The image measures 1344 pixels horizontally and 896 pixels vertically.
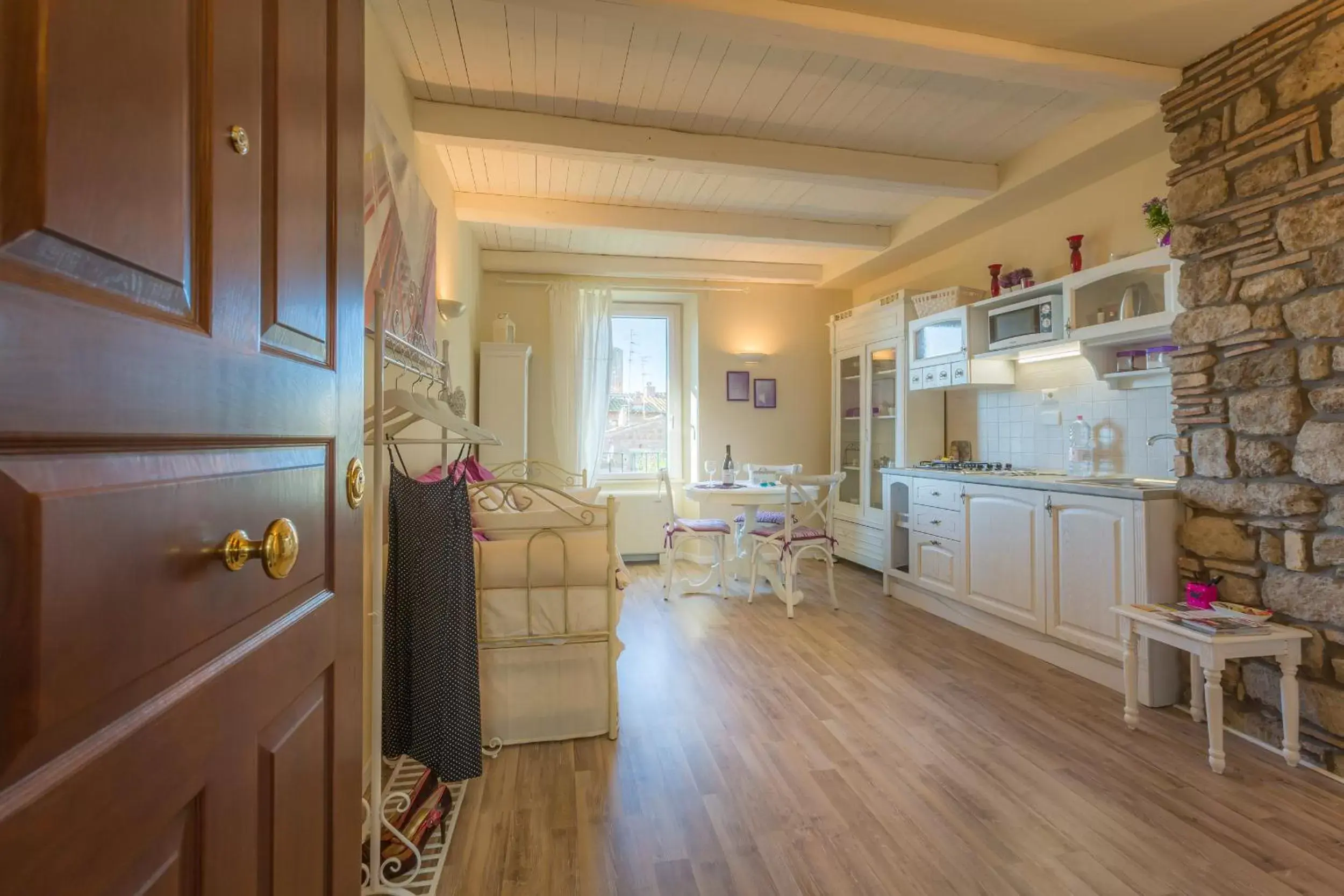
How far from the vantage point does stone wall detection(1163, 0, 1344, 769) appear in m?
2.00

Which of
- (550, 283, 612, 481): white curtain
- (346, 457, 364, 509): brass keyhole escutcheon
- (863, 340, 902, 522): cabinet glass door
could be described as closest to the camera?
Answer: (346, 457, 364, 509): brass keyhole escutcheon

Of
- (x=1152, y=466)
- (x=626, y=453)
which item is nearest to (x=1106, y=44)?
(x=1152, y=466)

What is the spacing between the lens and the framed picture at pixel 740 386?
560cm

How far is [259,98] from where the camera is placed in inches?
23.2

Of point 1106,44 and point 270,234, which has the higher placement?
point 1106,44

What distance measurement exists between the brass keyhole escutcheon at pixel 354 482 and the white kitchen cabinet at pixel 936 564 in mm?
Result: 3495

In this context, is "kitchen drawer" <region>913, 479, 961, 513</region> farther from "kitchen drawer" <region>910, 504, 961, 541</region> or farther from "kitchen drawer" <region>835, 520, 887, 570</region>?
"kitchen drawer" <region>835, 520, 887, 570</region>

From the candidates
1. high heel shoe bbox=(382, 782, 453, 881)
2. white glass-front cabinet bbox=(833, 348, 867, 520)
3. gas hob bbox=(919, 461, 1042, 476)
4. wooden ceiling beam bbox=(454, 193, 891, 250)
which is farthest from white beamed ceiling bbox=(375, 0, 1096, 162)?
high heel shoe bbox=(382, 782, 453, 881)

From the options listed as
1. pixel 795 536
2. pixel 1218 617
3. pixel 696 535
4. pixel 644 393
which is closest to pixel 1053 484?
pixel 1218 617

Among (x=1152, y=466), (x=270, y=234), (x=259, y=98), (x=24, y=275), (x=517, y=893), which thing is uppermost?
(x=259, y=98)

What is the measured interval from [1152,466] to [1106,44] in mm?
1954

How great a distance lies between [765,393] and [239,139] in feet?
17.3

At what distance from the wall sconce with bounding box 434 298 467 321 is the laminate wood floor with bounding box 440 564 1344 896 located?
2.09 metres

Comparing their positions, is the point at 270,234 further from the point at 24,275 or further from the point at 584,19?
the point at 584,19
